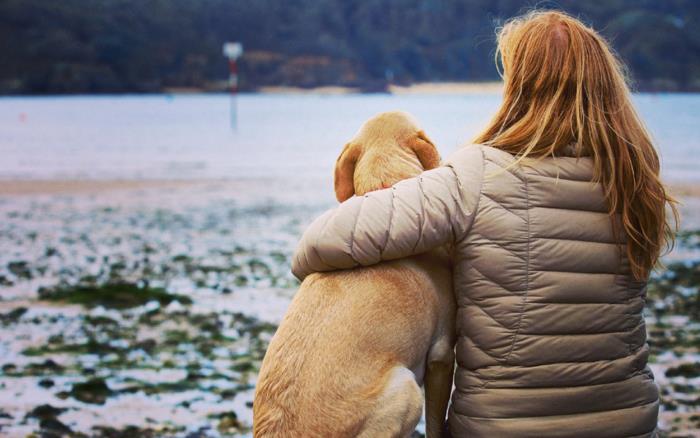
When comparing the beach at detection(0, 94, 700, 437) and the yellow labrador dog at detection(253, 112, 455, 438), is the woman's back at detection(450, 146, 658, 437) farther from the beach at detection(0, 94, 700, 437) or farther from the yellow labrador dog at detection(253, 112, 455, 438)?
the beach at detection(0, 94, 700, 437)

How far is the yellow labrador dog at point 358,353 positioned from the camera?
8.75 feet

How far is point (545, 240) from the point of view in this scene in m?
2.77

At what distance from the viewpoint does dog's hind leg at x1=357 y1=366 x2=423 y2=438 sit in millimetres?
2678

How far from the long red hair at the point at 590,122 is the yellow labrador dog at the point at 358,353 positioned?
0.60 meters

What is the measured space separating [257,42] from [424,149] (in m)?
177

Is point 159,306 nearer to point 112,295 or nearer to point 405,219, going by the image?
point 112,295

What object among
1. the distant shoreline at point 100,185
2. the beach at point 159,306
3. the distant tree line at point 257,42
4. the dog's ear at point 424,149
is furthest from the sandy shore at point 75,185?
the distant tree line at point 257,42

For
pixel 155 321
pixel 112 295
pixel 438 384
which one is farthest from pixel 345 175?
pixel 112 295

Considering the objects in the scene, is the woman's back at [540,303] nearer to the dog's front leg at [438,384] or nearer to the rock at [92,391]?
the dog's front leg at [438,384]

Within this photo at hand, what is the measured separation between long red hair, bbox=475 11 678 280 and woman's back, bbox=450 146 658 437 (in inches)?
2.4

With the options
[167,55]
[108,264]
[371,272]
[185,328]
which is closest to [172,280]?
[108,264]

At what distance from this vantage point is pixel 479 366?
9.41 feet

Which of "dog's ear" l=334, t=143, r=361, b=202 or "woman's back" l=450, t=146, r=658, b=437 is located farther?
"dog's ear" l=334, t=143, r=361, b=202

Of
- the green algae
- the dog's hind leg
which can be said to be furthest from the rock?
the dog's hind leg
